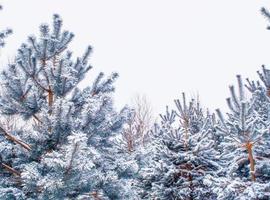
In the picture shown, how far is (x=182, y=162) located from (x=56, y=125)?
4310 millimetres

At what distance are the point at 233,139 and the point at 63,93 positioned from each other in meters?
3.08

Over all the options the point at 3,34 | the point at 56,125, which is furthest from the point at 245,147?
the point at 3,34

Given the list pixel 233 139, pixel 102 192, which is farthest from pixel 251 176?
pixel 102 192

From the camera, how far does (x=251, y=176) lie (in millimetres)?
5469

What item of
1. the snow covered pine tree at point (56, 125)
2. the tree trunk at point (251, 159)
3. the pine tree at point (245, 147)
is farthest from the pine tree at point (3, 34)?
the tree trunk at point (251, 159)

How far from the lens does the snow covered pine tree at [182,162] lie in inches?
331

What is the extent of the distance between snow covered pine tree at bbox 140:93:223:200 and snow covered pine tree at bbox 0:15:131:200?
8.47 feet

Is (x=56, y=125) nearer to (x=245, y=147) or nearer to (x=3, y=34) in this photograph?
(x=3, y=34)

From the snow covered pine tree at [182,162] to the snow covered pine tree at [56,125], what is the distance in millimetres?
2581

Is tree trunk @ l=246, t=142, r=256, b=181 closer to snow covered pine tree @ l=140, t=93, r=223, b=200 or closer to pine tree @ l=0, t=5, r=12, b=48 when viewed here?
snow covered pine tree @ l=140, t=93, r=223, b=200

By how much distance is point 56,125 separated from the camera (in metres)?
5.56

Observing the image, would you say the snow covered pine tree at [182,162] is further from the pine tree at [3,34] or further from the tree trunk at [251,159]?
the pine tree at [3,34]

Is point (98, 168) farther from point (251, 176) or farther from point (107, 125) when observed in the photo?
point (251, 176)

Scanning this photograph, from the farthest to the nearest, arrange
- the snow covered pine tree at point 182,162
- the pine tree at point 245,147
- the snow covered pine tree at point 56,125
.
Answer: the snow covered pine tree at point 182,162 → the snow covered pine tree at point 56,125 → the pine tree at point 245,147
